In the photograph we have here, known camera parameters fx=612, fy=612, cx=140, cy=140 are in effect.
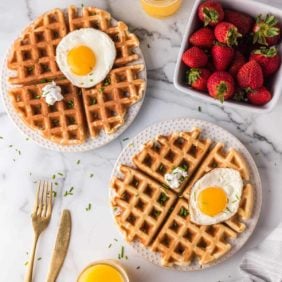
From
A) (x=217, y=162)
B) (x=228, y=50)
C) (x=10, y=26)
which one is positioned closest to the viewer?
(x=228, y=50)

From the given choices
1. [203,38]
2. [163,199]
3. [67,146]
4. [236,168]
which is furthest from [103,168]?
[203,38]

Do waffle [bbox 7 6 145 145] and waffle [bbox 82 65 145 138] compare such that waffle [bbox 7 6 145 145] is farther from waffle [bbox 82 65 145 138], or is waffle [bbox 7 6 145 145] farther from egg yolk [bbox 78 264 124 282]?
egg yolk [bbox 78 264 124 282]

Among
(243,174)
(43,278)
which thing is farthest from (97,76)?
(43,278)

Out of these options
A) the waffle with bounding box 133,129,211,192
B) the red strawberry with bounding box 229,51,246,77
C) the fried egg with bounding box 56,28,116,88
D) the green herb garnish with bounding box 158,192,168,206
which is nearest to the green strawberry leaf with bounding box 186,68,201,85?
the red strawberry with bounding box 229,51,246,77

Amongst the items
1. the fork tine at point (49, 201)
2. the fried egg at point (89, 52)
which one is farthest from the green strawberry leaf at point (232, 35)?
the fork tine at point (49, 201)

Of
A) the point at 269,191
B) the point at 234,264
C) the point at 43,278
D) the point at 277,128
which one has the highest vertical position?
the point at 277,128

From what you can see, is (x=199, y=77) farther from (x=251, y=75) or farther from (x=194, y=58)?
(x=251, y=75)

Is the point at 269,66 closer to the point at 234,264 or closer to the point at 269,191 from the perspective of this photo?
the point at 269,191
